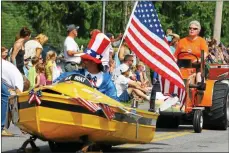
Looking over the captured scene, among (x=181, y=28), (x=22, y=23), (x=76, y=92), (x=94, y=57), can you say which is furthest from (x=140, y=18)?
(x=181, y=28)

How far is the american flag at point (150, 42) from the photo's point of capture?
13273mm

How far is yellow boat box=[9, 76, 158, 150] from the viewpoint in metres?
10.5

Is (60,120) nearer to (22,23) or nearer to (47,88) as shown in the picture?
(47,88)

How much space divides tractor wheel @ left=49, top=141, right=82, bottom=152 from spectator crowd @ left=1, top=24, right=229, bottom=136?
866mm

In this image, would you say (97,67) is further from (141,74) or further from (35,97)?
(141,74)

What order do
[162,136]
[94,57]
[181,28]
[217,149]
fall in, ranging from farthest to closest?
1. [181,28]
2. [162,136]
3. [217,149]
4. [94,57]

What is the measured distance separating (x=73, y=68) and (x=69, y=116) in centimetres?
728

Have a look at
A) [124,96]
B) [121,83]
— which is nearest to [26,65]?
[124,96]

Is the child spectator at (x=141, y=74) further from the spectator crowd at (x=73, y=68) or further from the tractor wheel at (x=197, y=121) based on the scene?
the tractor wheel at (x=197, y=121)

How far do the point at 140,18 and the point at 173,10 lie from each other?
114ft

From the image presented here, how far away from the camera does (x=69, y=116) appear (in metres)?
10.5

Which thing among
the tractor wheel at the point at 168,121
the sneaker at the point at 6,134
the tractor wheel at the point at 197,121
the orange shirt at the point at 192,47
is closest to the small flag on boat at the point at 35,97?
the sneaker at the point at 6,134

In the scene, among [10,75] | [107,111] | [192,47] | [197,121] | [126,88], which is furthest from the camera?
[126,88]

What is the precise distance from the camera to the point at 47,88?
1072cm
